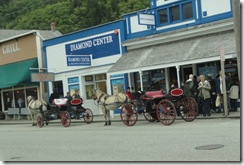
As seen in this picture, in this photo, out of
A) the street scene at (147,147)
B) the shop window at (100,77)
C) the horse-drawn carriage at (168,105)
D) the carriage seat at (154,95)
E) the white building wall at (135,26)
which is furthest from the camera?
the shop window at (100,77)

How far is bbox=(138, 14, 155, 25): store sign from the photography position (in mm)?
22078

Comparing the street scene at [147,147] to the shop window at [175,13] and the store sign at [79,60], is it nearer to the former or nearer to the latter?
the shop window at [175,13]

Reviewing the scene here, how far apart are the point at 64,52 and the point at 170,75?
348 inches

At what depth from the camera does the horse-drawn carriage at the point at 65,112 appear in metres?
20.1

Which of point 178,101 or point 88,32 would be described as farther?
point 88,32

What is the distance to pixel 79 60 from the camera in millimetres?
25297

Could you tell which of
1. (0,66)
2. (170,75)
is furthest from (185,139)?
(0,66)

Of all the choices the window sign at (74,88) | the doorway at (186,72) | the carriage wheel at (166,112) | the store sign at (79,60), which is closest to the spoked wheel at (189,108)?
the carriage wheel at (166,112)

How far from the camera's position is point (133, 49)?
23.7 meters

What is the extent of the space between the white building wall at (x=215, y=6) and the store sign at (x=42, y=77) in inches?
453

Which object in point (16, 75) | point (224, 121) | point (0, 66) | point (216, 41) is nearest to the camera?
point (224, 121)

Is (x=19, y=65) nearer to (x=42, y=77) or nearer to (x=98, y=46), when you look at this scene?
(x=42, y=77)

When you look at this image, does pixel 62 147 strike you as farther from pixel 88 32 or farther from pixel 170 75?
pixel 88 32

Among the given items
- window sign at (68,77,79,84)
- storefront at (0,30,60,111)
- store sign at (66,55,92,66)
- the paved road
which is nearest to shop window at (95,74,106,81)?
store sign at (66,55,92,66)
